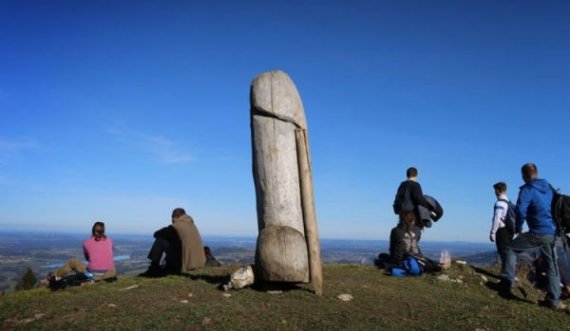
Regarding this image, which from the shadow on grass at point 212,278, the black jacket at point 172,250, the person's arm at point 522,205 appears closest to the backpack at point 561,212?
the person's arm at point 522,205

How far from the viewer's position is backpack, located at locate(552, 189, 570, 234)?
10.1 metres

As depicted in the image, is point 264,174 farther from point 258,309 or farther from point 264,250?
point 258,309

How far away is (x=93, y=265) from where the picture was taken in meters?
12.0

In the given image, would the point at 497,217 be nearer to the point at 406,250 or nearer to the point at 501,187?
the point at 501,187

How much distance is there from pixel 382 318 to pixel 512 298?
4.91m

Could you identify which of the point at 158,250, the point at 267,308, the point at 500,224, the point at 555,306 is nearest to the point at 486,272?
the point at 500,224

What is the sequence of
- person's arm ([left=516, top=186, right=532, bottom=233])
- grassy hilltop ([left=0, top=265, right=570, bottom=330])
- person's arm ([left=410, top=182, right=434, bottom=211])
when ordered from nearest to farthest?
grassy hilltop ([left=0, top=265, right=570, bottom=330])
person's arm ([left=516, top=186, right=532, bottom=233])
person's arm ([left=410, top=182, right=434, bottom=211])

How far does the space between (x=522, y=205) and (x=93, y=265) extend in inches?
406

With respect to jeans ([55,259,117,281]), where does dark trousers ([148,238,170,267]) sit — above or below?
above

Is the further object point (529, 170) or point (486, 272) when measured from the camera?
point (486, 272)

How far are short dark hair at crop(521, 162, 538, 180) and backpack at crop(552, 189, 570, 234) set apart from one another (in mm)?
715

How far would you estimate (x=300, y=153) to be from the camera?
395 inches

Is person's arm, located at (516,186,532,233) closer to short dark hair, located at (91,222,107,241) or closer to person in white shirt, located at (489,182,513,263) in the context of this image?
person in white shirt, located at (489,182,513,263)

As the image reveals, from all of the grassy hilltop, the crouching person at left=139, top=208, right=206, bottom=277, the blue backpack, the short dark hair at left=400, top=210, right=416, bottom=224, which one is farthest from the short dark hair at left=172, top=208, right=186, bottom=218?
the blue backpack
